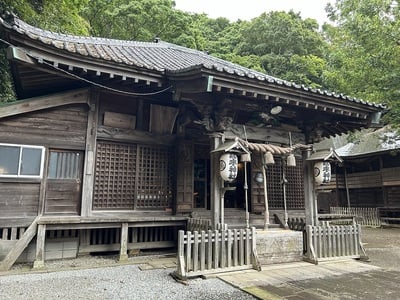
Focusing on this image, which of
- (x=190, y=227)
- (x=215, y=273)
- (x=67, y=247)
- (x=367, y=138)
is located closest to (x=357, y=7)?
(x=367, y=138)

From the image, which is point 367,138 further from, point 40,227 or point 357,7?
point 40,227

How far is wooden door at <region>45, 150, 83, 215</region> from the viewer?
6445mm

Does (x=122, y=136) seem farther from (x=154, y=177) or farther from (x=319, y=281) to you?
(x=319, y=281)

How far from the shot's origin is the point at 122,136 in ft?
23.6

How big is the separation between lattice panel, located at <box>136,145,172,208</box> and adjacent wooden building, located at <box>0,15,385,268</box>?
3cm

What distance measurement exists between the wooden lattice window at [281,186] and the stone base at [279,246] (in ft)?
9.40

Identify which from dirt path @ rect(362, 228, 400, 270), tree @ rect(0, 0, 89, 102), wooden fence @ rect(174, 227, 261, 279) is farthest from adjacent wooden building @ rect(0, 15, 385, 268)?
tree @ rect(0, 0, 89, 102)

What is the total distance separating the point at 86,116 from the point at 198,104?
2815mm

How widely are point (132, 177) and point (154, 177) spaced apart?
593mm

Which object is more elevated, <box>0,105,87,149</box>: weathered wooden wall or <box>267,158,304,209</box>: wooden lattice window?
<box>0,105,87,149</box>: weathered wooden wall

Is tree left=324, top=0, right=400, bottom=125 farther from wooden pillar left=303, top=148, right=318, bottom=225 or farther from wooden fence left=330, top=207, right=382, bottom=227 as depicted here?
wooden pillar left=303, top=148, right=318, bottom=225

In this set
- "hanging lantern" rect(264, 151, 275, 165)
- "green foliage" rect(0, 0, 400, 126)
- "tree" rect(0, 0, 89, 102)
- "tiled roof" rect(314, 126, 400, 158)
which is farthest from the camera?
"tiled roof" rect(314, 126, 400, 158)

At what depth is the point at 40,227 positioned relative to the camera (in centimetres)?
581

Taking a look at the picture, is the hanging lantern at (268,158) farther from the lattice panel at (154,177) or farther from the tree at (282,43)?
the tree at (282,43)
